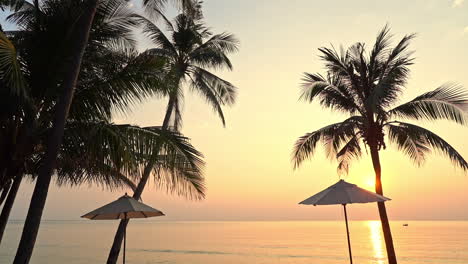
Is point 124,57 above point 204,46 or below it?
below

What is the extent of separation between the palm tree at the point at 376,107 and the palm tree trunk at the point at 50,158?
25.7 ft

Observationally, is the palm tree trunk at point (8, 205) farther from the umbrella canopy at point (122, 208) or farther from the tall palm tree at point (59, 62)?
the umbrella canopy at point (122, 208)

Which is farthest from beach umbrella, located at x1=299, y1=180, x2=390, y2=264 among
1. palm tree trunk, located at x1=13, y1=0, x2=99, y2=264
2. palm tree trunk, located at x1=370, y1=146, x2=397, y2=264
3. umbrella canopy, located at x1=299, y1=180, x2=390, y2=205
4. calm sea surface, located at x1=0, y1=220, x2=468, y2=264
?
calm sea surface, located at x1=0, y1=220, x2=468, y2=264

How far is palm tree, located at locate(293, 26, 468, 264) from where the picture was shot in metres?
12.0

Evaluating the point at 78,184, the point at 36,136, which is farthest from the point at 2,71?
the point at 78,184

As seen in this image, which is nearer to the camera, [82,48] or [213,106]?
[82,48]

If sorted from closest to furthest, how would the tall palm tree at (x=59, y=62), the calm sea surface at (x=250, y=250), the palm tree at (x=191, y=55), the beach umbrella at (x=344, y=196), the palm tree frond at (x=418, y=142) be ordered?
the tall palm tree at (x=59, y=62) < the beach umbrella at (x=344, y=196) < the palm tree frond at (x=418, y=142) < the palm tree at (x=191, y=55) < the calm sea surface at (x=250, y=250)

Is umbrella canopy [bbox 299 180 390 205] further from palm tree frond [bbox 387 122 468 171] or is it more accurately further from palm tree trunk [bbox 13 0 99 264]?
palm tree trunk [bbox 13 0 99 264]

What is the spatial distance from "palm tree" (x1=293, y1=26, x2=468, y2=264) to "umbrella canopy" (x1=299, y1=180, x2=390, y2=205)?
3.04 meters

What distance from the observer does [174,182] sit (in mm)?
8445

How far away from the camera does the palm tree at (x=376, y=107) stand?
11961mm

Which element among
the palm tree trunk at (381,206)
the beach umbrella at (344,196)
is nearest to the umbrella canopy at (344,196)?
the beach umbrella at (344,196)

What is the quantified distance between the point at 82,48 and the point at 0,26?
2.33 m

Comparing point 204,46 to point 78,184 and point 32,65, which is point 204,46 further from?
point 32,65
